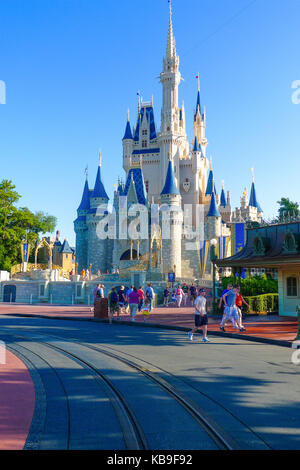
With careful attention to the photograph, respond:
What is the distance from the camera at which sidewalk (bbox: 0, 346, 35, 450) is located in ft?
14.6

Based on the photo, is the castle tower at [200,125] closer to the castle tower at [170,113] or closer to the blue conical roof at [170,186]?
the castle tower at [170,113]

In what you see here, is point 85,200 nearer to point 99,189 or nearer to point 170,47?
point 99,189

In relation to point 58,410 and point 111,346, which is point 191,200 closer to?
point 111,346

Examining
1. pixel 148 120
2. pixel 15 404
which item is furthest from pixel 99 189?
pixel 15 404

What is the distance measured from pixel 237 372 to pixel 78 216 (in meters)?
61.4

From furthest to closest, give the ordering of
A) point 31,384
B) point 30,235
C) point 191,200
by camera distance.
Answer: point 191,200
point 30,235
point 31,384

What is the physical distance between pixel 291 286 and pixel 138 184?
45.8 m

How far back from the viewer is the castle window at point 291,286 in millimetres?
19328

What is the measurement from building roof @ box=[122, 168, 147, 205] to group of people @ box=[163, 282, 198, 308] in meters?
26.7

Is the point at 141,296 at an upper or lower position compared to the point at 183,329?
upper

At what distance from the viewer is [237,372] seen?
786 centimetres

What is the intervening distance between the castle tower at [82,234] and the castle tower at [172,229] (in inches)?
608

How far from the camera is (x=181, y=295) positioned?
94.2 ft

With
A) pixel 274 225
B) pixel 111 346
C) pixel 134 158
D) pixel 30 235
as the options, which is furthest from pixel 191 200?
pixel 111 346
